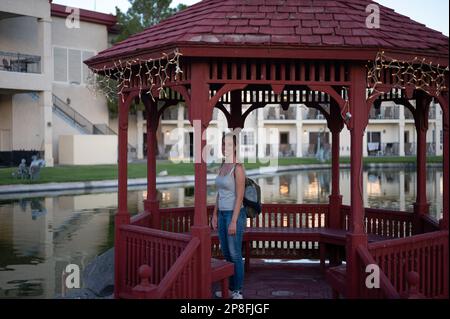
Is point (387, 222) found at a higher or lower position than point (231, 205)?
lower

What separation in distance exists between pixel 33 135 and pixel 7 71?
229 inches

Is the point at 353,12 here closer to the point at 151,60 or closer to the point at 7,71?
the point at 151,60

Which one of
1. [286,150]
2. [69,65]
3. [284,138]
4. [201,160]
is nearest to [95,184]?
[69,65]

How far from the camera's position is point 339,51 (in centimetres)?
671

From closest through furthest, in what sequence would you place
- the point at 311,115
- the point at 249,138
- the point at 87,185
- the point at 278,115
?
the point at 87,185 → the point at 278,115 → the point at 311,115 → the point at 249,138

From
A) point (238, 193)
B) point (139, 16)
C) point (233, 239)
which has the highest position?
point (139, 16)

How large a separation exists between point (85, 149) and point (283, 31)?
116ft

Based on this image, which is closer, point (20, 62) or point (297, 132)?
point (20, 62)

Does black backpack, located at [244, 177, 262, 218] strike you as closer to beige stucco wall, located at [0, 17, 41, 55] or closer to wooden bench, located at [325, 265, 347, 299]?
wooden bench, located at [325, 265, 347, 299]

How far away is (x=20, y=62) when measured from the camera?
34656mm

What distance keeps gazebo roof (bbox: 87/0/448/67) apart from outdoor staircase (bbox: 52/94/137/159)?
34175mm

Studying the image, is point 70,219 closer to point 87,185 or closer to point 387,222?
point 387,222

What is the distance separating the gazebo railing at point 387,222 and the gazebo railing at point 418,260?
2041 millimetres
